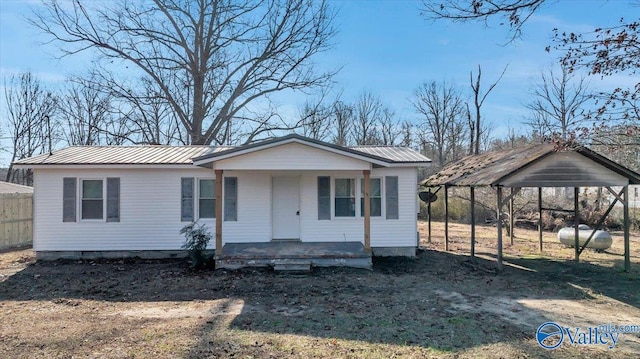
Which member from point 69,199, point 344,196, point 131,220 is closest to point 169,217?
point 131,220

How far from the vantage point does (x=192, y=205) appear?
436 inches

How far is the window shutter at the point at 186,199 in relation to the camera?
11.1 meters

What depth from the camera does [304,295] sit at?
7.36 metres

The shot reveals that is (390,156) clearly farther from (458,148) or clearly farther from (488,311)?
(458,148)

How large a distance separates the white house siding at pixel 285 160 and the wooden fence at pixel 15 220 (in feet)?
31.3

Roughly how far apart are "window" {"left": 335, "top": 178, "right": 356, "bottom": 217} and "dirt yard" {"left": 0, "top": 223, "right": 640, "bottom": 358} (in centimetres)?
194

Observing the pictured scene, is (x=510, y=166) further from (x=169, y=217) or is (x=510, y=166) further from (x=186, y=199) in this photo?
(x=169, y=217)

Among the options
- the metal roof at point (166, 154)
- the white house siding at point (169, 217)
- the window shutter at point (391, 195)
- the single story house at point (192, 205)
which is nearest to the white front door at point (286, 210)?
the single story house at point (192, 205)

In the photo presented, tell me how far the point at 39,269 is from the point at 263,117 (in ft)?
45.9

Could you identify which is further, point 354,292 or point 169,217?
point 169,217

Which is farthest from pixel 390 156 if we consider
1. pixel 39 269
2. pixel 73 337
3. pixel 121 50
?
pixel 121 50

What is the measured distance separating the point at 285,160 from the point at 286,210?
2463 millimetres

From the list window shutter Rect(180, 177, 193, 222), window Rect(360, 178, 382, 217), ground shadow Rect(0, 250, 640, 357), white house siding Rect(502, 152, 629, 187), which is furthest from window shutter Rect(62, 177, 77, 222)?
white house siding Rect(502, 152, 629, 187)

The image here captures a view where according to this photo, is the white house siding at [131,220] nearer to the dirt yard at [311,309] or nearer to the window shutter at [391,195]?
the dirt yard at [311,309]
